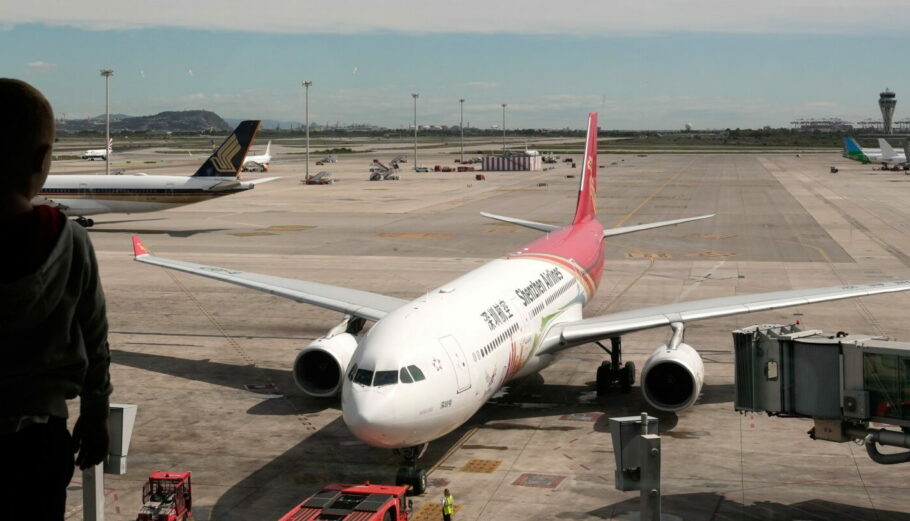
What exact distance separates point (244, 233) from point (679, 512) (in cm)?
5940

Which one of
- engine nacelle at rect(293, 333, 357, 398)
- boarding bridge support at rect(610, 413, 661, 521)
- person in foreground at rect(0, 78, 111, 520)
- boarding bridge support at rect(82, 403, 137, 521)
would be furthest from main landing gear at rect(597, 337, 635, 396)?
person in foreground at rect(0, 78, 111, 520)

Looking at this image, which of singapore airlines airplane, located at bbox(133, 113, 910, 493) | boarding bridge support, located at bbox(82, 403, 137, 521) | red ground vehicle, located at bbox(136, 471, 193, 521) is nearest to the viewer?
boarding bridge support, located at bbox(82, 403, 137, 521)

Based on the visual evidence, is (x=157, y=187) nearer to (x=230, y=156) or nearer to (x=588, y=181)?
(x=230, y=156)

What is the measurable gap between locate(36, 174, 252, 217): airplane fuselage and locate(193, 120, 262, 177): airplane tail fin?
26.3 inches

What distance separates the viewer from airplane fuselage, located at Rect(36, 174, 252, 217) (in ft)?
243

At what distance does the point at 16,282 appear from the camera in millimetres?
4961

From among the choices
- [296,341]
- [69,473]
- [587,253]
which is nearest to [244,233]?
[296,341]

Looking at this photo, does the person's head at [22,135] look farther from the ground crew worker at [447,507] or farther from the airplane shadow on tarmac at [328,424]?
the airplane shadow on tarmac at [328,424]

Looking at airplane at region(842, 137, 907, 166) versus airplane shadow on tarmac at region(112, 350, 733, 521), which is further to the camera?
airplane at region(842, 137, 907, 166)

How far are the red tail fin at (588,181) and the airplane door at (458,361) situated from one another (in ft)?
63.3

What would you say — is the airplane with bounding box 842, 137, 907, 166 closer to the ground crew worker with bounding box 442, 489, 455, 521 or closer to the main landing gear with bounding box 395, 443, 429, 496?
the main landing gear with bounding box 395, 443, 429, 496

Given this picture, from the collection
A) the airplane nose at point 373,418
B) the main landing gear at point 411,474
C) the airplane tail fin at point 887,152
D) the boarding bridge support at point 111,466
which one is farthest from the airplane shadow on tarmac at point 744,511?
the airplane tail fin at point 887,152

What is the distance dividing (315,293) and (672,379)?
1312 centimetres

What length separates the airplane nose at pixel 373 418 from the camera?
20109mm
